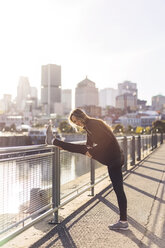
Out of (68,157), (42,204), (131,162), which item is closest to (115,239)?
(42,204)

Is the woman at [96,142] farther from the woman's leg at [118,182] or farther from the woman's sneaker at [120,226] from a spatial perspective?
the woman's sneaker at [120,226]

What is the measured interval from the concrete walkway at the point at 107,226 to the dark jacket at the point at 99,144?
3.49 feet

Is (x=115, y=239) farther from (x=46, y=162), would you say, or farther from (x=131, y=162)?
(x=131, y=162)

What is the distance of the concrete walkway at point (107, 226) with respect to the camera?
404 centimetres

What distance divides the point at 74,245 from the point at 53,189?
1245mm

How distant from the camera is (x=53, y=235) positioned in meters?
4.33

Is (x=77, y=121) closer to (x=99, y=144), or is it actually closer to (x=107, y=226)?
(x=99, y=144)

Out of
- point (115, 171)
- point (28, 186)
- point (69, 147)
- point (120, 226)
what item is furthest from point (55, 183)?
point (120, 226)

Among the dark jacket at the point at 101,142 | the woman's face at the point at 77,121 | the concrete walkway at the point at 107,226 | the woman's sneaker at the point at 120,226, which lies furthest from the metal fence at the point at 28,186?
the woman's sneaker at the point at 120,226

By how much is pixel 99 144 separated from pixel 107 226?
1.40 metres

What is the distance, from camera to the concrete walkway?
404 cm

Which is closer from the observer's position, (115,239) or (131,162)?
(115,239)

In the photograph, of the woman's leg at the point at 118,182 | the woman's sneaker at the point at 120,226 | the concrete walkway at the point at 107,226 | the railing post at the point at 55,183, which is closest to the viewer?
the concrete walkway at the point at 107,226

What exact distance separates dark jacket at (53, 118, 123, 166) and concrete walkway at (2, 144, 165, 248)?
3.49 feet
